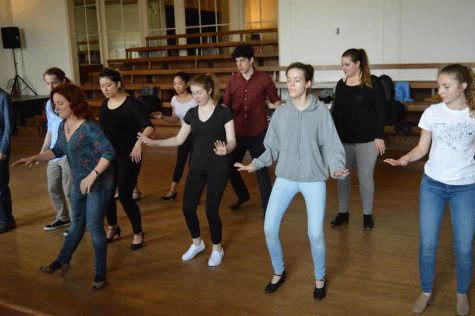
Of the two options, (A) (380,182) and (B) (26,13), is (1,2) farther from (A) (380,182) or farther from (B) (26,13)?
(A) (380,182)

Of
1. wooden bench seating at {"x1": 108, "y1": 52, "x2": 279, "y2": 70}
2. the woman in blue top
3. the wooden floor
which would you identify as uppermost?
wooden bench seating at {"x1": 108, "y1": 52, "x2": 279, "y2": 70}

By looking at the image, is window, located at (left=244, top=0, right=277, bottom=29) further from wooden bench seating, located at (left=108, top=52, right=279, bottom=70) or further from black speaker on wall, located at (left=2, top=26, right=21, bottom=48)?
black speaker on wall, located at (left=2, top=26, right=21, bottom=48)

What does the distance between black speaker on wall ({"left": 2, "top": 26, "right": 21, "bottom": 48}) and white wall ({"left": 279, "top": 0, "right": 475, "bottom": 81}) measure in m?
6.50

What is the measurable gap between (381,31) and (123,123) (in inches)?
218

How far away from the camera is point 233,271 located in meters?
3.37

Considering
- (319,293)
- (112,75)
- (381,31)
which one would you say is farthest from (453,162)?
(381,31)

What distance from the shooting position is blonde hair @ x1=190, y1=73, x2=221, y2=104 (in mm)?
3257

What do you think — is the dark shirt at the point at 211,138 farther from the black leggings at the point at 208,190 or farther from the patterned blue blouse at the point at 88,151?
the patterned blue blouse at the point at 88,151

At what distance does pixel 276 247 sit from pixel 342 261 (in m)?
0.72

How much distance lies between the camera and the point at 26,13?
11.7 m

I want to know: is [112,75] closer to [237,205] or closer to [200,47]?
[237,205]

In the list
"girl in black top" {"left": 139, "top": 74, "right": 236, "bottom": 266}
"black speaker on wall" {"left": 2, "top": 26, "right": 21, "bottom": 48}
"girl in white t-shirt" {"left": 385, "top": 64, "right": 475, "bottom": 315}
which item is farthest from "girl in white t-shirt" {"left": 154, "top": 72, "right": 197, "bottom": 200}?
"black speaker on wall" {"left": 2, "top": 26, "right": 21, "bottom": 48}

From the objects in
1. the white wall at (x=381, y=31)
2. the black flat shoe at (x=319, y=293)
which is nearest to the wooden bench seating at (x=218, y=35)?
the white wall at (x=381, y=31)

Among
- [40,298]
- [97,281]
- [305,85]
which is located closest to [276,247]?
[305,85]
